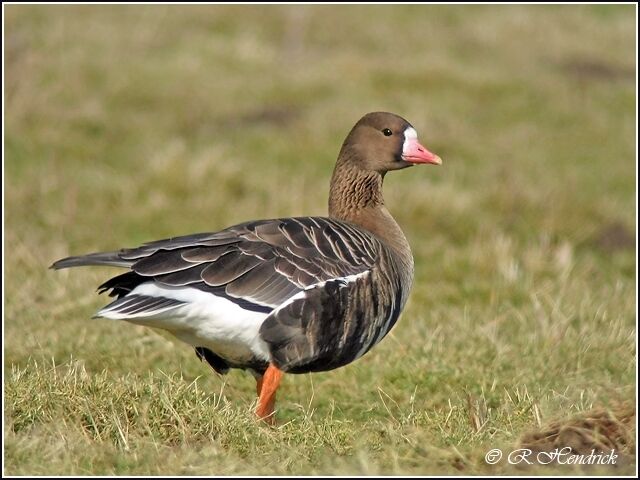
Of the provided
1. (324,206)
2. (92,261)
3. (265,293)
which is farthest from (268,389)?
(324,206)

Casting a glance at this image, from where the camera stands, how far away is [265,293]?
4473mm

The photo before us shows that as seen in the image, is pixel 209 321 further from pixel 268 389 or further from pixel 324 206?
pixel 324 206

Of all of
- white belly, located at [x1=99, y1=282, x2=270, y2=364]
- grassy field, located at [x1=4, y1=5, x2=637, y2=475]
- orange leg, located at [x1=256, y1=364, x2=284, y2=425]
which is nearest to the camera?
grassy field, located at [x1=4, y1=5, x2=637, y2=475]

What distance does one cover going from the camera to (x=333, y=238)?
15.9 feet

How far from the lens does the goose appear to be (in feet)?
14.3

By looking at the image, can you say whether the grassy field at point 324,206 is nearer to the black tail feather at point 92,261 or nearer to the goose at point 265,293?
the goose at point 265,293

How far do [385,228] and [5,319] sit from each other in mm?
2375

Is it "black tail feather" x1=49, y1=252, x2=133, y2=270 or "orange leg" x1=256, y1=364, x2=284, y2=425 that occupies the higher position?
"black tail feather" x1=49, y1=252, x2=133, y2=270

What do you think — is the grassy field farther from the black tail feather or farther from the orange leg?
the black tail feather

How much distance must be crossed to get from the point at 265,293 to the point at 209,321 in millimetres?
272

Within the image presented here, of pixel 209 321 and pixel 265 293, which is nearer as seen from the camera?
pixel 209 321

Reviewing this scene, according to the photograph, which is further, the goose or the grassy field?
the goose

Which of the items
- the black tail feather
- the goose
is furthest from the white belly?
the black tail feather

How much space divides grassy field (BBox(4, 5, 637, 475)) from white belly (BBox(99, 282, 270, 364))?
8.9 inches
